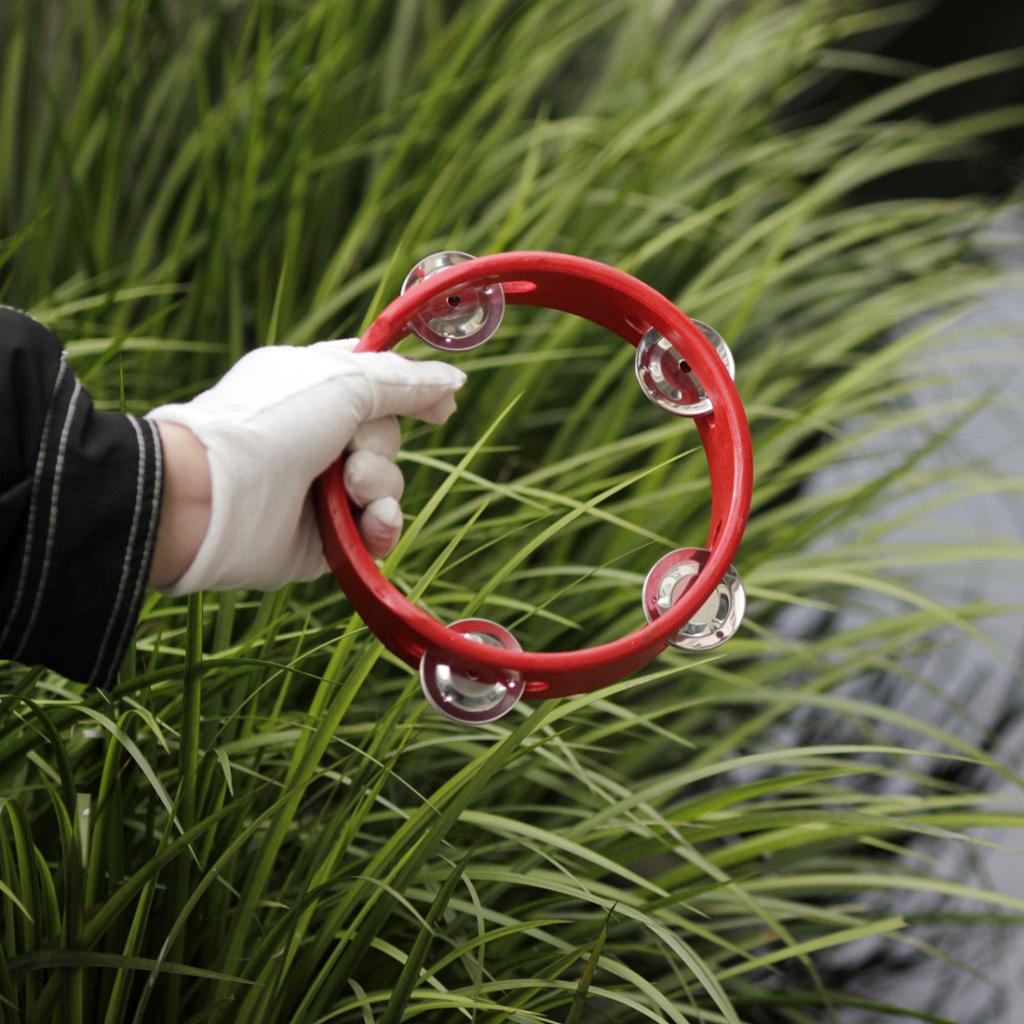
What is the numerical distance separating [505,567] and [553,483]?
42cm

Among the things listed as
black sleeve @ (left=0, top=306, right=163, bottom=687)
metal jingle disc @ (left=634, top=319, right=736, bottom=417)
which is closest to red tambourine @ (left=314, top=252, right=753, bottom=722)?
metal jingle disc @ (left=634, top=319, right=736, bottom=417)

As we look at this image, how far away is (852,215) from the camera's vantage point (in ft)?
5.32

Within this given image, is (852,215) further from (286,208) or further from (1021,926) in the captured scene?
(1021,926)

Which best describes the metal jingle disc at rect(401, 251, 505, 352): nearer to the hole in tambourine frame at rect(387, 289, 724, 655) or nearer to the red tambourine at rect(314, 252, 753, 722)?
the red tambourine at rect(314, 252, 753, 722)

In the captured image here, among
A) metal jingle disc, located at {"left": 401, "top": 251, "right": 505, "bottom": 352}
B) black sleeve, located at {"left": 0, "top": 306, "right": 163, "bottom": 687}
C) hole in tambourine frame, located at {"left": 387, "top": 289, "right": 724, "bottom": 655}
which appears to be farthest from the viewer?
hole in tambourine frame, located at {"left": 387, "top": 289, "right": 724, "bottom": 655}

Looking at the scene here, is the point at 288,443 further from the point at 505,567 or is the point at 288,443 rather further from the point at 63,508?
the point at 505,567

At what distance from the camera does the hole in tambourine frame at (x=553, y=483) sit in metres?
1.04

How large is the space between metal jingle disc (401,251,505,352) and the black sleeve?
0.18 metres

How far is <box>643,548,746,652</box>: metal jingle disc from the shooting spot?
690 millimetres

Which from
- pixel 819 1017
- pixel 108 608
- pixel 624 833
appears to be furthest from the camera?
pixel 819 1017

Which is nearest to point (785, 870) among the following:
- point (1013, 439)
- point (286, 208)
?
point (1013, 439)

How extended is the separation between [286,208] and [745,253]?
564 mm

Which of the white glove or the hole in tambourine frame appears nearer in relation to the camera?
the white glove

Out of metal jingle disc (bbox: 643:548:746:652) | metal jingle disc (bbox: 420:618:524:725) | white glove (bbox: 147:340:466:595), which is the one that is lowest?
metal jingle disc (bbox: 420:618:524:725)
